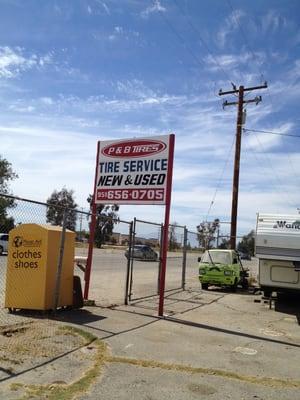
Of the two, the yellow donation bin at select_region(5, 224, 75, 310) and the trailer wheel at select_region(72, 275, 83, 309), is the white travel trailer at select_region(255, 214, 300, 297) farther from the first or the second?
the yellow donation bin at select_region(5, 224, 75, 310)

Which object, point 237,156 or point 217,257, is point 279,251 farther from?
point 237,156

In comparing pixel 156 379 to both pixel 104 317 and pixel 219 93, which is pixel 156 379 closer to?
pixel 104 317

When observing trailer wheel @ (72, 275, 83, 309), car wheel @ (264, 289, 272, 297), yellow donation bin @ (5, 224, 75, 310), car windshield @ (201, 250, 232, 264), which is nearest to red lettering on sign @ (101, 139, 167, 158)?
yellow donation bin @ (5, 224, 75, 310)

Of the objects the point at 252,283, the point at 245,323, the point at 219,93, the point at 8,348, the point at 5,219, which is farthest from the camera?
the point at 219,93

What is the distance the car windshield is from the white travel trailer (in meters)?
5.81

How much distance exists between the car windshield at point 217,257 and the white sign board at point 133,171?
870cm

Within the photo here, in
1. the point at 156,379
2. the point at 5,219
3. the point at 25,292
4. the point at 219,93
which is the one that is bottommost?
the point at 156,379

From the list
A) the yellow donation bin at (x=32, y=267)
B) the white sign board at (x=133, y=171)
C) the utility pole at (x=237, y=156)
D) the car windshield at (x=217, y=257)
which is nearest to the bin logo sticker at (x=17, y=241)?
the yellow donation bin at (x=32, y=267)

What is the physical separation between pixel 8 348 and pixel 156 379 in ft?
7.25

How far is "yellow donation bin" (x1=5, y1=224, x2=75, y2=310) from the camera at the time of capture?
10016 millimetres

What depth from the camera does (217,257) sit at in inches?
823

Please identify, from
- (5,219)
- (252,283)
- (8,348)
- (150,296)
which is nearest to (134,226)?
(150,296)

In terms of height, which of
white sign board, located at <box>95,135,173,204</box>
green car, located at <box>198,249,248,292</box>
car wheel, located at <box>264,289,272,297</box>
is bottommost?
car wheel, located at <box>264,289,272,297</box>

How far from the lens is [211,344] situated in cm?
871
